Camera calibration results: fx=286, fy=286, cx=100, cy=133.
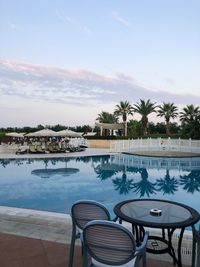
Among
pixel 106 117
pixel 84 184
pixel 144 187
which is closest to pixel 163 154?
pixel 144 187

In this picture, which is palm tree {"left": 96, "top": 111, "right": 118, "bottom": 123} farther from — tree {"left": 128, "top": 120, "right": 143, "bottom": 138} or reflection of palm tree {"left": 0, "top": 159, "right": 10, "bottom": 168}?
reflection of palm tree {"left": 0, "top": 159, "right": 10, "bottom": 168}

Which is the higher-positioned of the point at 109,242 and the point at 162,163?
the point at 109,242

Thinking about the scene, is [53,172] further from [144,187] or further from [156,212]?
[156,212]

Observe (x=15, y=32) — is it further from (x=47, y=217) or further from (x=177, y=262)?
(x=177, y=262)

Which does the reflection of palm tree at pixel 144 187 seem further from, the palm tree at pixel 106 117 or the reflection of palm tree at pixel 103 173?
the palm tree at pixel 106 117

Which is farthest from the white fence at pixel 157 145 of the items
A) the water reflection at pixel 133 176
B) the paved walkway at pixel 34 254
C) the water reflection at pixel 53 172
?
the paved walkway at pixel 34 254

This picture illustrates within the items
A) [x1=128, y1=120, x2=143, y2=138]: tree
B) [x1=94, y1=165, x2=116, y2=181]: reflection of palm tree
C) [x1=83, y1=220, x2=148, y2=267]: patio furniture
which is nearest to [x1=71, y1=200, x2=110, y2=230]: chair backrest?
[x1=83, y1=220, x2=148, y2=267]: patio furniture

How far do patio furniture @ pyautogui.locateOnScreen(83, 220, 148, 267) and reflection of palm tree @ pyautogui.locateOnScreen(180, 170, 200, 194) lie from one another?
9.57 meters

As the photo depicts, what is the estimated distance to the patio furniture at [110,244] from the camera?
236cm

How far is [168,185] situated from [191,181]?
1841 mm

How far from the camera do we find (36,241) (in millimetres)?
4266

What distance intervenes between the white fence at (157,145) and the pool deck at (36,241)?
20.5 meters

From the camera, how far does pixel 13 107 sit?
100 ft

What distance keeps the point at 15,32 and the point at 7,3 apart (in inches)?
83.5
